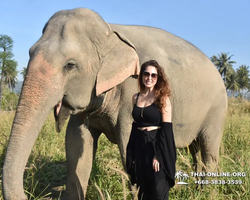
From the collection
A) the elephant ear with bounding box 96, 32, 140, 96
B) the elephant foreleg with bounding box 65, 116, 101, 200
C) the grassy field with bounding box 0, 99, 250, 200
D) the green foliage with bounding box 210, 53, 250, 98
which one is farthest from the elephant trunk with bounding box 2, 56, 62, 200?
the green foliage with bounding box 210, 53, 250, 98

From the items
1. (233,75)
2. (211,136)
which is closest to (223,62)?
(233,75)

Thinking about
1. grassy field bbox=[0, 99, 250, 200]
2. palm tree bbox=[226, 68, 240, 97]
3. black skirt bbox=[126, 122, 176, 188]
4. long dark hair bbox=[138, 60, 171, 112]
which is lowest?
grassy field bbox=[0, 99, 250, 200]

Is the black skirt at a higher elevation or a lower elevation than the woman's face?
lower

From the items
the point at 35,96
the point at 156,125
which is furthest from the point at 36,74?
the point at 156,125

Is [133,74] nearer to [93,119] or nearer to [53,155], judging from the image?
[93,119]

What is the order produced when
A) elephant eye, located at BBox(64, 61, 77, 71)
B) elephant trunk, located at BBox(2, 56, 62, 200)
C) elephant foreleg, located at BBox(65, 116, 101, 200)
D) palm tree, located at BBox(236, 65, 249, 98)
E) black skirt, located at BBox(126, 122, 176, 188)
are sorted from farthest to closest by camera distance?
palm tree, located at BBox(236, 65, 249, 98) < elephant foreleg, located at BBox(65, 116, 101, 200) < elephant eye, located at BBox(64, 61, 77, 71) < black skirt, located at BBox(126, 122, 176, 188) < elephant trunk, located at BBox(2, 56, 62, 200)

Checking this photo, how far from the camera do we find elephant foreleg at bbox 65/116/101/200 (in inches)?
106

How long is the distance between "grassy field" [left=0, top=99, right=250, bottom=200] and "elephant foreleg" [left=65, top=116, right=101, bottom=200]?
14 centimetres

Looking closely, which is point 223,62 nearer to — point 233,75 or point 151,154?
point 233,75

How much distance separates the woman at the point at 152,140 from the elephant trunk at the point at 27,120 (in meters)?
0.62

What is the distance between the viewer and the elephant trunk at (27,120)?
5.12 ft

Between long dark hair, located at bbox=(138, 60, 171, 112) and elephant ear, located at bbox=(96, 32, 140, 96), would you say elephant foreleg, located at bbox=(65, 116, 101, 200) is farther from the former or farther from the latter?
long dark hair, located at bbox=(138, 60, 171, 112)

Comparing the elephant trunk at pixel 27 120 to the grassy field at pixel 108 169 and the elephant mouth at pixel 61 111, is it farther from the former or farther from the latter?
the grassy field at pixel 108 169

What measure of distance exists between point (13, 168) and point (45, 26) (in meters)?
1.14
